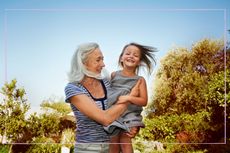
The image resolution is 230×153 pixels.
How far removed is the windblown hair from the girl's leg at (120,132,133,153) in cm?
48

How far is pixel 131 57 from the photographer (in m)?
3.50

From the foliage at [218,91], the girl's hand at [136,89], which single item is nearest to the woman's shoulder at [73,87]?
the girl's hand at [136,89]

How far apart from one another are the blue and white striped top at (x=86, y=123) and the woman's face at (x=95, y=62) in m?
0.15

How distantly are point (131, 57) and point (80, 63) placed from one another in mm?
379

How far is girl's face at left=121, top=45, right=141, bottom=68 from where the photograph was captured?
3.49 m

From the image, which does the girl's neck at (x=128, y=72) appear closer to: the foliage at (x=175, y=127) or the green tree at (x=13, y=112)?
the foliage at (x=175, y=127)

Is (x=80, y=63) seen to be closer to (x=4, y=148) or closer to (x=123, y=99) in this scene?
(x=123, y=99)

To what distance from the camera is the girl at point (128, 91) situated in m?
3.45

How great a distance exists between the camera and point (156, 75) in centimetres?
360

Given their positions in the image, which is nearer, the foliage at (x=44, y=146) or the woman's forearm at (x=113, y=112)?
the woman's forearm at (x=113, y=112)

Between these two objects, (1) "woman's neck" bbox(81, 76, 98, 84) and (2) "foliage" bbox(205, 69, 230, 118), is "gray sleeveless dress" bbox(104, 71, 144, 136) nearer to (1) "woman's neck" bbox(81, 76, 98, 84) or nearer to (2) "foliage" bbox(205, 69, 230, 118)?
(1) "woman's neck" bbox(81, 76, 98, 84)

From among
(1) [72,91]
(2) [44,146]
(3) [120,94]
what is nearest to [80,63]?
(1) [72,91]

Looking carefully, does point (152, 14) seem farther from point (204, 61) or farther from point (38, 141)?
point (38, 141)

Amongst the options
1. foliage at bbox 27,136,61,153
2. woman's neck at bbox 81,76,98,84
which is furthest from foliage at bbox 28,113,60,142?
woman's neck at bbox 81,76,98,84
